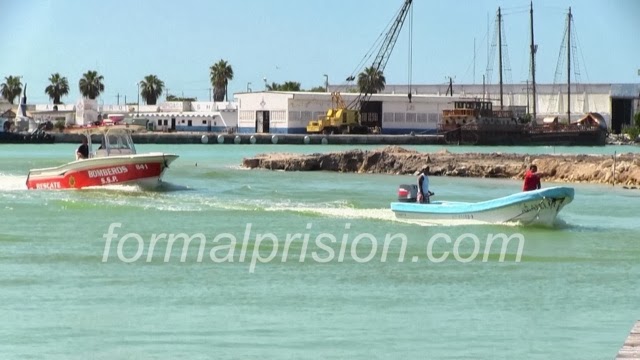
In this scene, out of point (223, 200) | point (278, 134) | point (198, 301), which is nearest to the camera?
point (198, 301)

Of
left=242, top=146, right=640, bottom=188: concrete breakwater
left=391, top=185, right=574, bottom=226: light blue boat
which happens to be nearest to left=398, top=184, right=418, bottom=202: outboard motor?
left=391, top=185, right=574, bottom=226: light blue boat

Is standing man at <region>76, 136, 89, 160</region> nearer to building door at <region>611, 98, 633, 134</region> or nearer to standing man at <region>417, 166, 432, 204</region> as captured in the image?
standing man at <region>417, 166, 432, 204</region>

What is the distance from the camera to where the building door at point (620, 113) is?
129625 mm

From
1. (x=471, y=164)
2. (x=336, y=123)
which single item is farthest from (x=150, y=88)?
(x=471, y=164)

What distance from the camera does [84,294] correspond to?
20.3 metres

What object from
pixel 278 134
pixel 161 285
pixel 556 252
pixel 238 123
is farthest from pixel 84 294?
pixel 238 123

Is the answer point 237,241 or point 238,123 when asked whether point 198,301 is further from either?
point 238,123

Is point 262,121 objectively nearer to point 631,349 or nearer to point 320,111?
point 320,111

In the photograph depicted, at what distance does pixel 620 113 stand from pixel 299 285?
114m

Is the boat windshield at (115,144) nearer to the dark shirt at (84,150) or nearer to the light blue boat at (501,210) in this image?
the dark shirt at (84,150)

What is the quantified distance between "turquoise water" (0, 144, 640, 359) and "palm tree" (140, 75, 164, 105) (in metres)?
124

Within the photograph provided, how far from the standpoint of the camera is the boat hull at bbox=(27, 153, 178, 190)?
3950 centimetres

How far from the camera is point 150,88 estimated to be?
16038 cm

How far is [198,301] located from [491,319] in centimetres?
430
